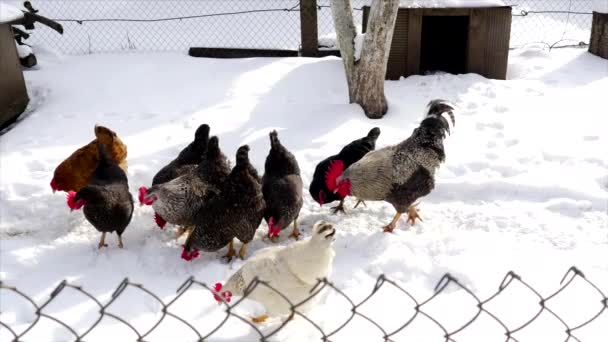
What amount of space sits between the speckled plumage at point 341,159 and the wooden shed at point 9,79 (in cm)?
357

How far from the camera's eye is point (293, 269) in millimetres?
2592

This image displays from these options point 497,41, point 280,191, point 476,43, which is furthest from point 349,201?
point 497,41

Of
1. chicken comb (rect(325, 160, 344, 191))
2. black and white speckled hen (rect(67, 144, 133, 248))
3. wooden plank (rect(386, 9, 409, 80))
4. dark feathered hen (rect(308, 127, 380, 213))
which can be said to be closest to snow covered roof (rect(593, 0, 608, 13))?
wooden plank (rect(386, 9, 409, 80))

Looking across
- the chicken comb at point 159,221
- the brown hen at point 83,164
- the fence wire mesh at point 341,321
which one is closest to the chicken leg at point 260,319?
the fence wire mesh at point 341,321

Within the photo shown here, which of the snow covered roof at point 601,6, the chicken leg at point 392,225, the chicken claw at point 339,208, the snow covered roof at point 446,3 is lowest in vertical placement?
the chicken claw at point 339,208

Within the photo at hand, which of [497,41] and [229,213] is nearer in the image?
[229,213]

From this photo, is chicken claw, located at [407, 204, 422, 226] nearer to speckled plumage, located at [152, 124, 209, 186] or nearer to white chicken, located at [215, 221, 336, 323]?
white chicken, located at [215, 221, 336, 323]

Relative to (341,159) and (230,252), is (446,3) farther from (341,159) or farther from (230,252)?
(230,252)

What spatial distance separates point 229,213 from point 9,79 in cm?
381

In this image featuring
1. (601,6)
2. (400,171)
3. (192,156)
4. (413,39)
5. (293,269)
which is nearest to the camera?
(293,269)

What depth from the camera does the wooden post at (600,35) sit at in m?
6.78

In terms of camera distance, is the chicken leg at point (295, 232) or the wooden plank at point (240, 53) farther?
the wooden plank at point (240, 53)

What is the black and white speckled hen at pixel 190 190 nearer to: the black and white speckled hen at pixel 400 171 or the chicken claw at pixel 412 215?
the black and white speckled hen at pixel 400 171

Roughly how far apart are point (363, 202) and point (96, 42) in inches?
292
